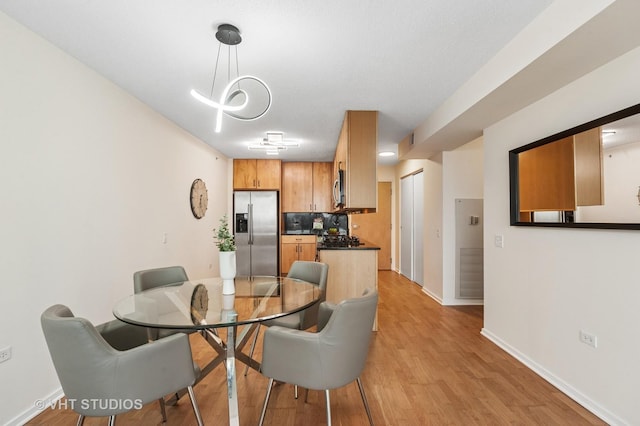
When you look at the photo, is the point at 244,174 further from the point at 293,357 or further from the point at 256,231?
the point at 293,357

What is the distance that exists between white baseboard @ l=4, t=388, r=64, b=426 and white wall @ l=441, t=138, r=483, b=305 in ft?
14.4

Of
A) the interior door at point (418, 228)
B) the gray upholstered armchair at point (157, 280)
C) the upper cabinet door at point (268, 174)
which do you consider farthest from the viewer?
the upper cabinet door at point (268, 174)

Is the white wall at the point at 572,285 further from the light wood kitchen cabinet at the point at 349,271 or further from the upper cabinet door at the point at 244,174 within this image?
the upper cabinet door at the point at 244,174

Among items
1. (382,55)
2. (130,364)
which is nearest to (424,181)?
(382,55)

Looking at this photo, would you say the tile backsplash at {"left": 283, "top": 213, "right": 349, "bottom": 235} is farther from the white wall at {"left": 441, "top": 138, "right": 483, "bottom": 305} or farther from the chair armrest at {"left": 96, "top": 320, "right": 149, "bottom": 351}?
the chair armrest at {"left": 96, "top": 320, "right": 149, "bottom": 351}

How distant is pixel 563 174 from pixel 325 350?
222 cm

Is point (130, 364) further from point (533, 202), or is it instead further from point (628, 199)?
point (533, 202)

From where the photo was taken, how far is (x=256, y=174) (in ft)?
21.3

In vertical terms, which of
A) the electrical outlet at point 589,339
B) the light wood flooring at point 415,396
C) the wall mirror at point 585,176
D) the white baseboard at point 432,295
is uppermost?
the wall mirror at point 585,176

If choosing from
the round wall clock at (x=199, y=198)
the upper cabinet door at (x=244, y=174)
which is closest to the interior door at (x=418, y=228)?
the upper cabinet door at (x=244, y=174)

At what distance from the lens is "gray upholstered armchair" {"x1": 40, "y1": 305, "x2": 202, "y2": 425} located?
4.57 ft

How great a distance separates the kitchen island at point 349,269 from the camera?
3613 millimetres

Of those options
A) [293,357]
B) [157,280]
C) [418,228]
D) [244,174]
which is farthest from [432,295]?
[244,174]

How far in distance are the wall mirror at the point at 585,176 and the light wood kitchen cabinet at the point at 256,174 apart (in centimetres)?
449
